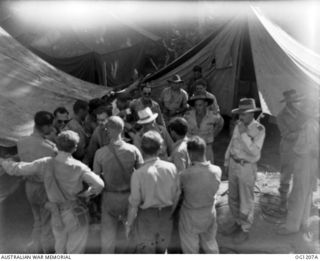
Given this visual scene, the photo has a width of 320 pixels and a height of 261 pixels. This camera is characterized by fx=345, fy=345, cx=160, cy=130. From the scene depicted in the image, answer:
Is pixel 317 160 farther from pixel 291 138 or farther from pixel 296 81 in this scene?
pixel 296 81

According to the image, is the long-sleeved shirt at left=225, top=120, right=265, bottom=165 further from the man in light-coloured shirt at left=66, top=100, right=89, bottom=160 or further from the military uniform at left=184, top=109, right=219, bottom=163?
the man in light-coloured shirt at left=66, top=100, right=89, bottom=160

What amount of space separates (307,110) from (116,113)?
2.66 m

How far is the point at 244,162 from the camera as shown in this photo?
4.02 metres

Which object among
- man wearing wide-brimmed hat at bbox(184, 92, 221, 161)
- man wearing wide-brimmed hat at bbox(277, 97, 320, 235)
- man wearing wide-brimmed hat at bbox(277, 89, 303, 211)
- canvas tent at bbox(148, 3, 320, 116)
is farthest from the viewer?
canvas tent at bbox(148, 3, 320, 116)

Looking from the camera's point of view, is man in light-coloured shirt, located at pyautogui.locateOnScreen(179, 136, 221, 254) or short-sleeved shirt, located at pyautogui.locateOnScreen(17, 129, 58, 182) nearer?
man in light-coloured shirt, located at pyautogui.locateOnScreen(179, 136, 221, 254)

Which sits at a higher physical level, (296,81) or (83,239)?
(296,81)

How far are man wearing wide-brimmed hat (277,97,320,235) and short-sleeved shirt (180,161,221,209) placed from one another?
142cm

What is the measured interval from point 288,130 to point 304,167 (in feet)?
2.53

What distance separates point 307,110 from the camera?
4.10 meters

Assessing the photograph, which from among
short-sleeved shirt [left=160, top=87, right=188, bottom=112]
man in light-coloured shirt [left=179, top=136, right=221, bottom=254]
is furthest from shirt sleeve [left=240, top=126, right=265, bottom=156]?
short-sleeved shirt [left=160, top=87, right=188, bottom=112]

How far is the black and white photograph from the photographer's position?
10.6ft

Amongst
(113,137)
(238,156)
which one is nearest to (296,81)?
(238,156)

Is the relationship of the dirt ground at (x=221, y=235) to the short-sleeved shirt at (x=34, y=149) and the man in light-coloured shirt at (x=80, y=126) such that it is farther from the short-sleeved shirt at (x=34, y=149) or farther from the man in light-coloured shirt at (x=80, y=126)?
the short-sleeved shirt at (x=34, y=149)

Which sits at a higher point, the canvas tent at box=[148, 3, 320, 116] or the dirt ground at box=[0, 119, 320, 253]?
the canvas tent at box=[148, 3, 320, 116]
